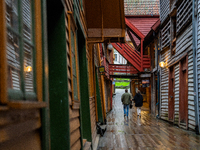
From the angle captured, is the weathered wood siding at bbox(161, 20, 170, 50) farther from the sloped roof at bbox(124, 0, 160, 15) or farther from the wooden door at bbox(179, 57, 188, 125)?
the sloped roof at bbox(124, 0, 160, 15)

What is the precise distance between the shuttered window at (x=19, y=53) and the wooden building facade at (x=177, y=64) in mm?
7756


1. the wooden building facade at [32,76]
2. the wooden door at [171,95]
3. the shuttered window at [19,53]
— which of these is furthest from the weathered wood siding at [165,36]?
the shuttered window at [19,53]

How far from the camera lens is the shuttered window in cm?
140

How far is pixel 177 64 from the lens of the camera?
35.8 ft

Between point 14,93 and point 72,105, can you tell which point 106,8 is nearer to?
point 72,105

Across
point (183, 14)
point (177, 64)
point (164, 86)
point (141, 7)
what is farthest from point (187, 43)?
point (141, 7)

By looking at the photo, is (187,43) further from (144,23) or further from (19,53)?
(144,23)

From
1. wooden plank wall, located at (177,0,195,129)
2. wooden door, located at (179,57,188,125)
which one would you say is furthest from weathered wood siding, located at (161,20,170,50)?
wooden door, located at (179,57,188,125)

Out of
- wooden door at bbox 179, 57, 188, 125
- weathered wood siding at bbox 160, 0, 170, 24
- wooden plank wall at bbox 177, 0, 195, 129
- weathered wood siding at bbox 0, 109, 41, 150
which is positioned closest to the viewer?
weathered wood siding at bbox 0, 109, 41, 150

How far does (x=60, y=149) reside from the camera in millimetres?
2594

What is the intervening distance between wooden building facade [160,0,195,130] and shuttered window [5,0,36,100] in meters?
7.76

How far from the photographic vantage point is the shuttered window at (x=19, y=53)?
1399 mm

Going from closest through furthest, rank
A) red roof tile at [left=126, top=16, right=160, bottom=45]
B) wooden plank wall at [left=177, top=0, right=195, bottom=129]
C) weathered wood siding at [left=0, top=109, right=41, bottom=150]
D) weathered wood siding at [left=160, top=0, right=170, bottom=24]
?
weathered wood siding at [left=0, top=109, right=41, bottom=150], wooden plank wall at [left=177, top=0, right=195, bottom=129], weathered wood siding at [left=160, top=0, right=170, bottom=24], red roof tile at [left=126, top=16, right=160, bottom=45]

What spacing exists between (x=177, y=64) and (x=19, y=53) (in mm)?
10218
